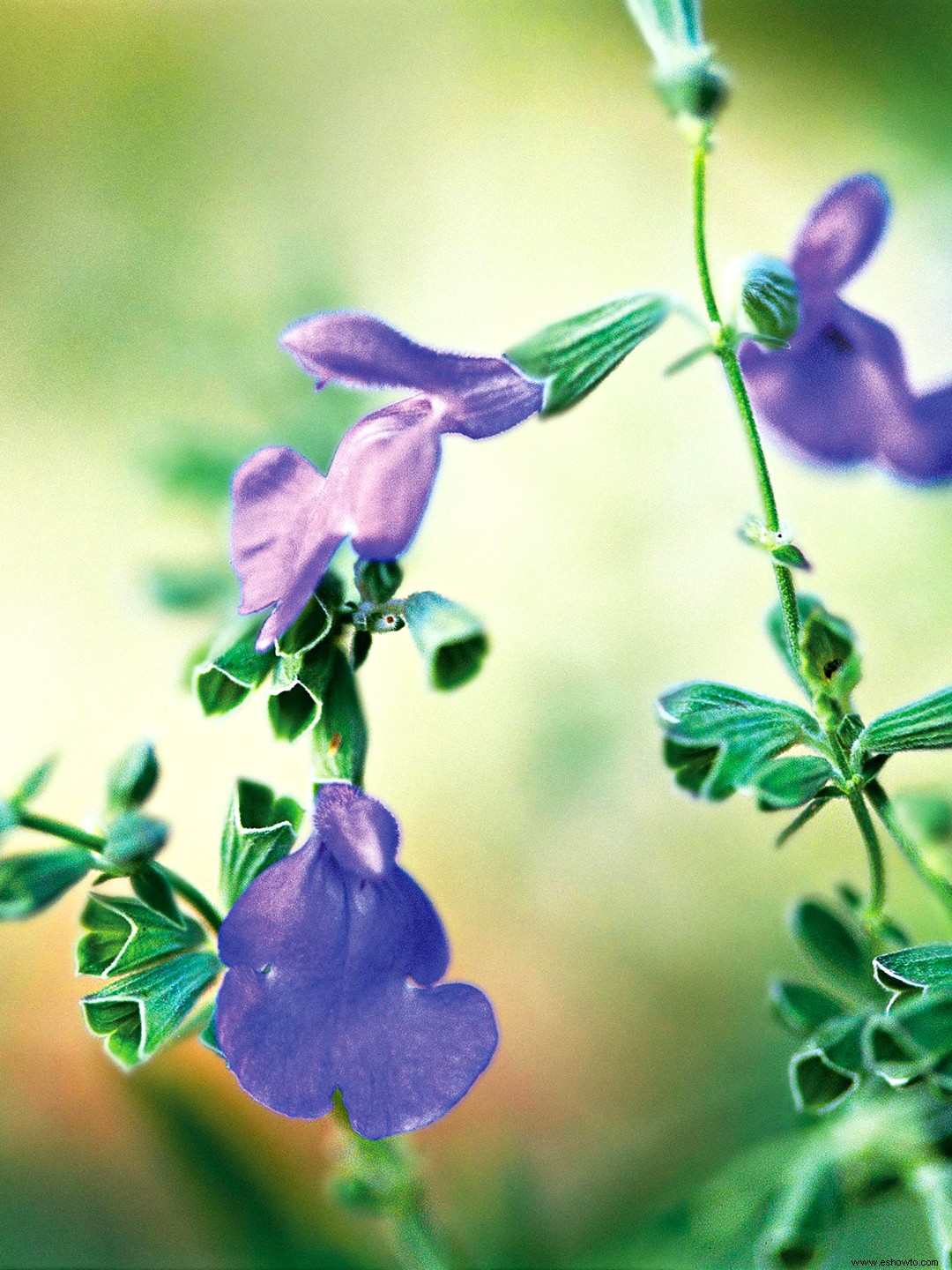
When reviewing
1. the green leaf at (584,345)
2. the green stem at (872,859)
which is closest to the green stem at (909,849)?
the green stem at (872,859)

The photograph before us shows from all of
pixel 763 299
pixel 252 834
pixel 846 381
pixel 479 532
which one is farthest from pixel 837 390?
pixel 479 532

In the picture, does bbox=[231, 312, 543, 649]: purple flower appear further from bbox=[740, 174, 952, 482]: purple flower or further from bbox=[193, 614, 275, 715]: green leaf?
bbox=[740, 174, 952, 482]: purple flower

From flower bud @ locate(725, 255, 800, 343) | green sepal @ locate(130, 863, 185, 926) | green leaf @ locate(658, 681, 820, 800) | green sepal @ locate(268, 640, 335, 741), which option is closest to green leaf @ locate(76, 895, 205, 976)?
green sepal @ locate(130, 863, 185, 926)

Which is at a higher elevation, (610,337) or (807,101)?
(807,101)

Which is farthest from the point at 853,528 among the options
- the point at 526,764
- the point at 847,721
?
the point at 847,721

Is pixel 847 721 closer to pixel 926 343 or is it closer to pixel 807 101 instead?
pixel 926 343

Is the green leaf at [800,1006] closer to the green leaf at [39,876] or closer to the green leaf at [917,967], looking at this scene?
the green leaf at [917,967]
